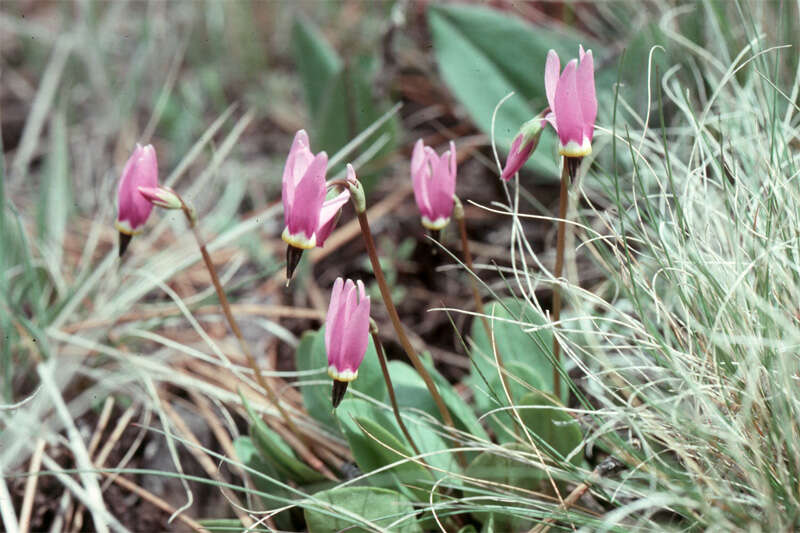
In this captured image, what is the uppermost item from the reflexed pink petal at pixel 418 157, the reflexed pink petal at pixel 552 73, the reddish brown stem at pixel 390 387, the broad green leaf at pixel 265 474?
the reflexed pink petal at pixel 552 73

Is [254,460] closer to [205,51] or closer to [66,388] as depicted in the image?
[66,388]

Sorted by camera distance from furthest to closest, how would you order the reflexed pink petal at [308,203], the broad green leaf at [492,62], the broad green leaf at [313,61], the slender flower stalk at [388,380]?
the broad green leaf at [313,61]
the broad green leaf at [492,62]
the slender flower stalk at [388,380]
the reflexed pink petal at [308,203]

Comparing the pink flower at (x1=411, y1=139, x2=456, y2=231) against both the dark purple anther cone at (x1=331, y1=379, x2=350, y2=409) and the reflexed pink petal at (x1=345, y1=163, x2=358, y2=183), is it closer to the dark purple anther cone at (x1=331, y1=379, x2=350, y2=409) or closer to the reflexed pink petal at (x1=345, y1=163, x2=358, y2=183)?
the reflexed pink petal at (x1=345, y1=163, x2=358, y2=183)

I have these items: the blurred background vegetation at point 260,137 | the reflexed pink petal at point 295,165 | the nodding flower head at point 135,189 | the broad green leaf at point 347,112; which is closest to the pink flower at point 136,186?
the nodding flower head at point 135,189

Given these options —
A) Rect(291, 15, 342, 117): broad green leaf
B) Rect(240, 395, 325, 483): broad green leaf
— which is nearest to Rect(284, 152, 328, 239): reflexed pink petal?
Rect(240, 395, 325, 483): broad green leaf

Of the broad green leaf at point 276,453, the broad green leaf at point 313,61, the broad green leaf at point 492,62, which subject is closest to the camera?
the broad green leaf at point 276,453

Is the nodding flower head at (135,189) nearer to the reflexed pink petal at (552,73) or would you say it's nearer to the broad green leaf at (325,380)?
the broad green leaf at (325,380)

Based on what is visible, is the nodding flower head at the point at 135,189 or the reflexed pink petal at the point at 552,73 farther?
the nodding flower head at the point at 135,189
